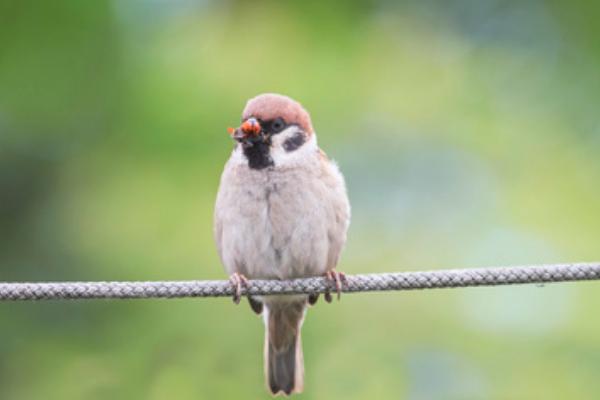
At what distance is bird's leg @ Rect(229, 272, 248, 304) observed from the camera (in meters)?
3.54

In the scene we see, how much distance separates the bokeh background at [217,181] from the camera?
4.10 m

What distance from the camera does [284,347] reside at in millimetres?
4223

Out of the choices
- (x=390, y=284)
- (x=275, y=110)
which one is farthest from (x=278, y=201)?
(x=390, y=284)

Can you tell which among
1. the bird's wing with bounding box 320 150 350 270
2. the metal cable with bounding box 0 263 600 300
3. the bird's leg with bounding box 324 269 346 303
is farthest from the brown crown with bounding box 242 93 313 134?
the metal cable with bounding box 0 263 600 300

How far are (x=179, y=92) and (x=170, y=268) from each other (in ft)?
2.43

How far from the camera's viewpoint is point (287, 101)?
3900 mm

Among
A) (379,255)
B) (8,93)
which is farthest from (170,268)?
(8,93)

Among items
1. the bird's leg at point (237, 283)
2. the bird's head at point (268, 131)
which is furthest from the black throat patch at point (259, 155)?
the bird's leg at point (237, 283)

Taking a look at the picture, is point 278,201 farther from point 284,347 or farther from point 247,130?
point 284,347

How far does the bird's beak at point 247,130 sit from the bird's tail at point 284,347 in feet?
2.17

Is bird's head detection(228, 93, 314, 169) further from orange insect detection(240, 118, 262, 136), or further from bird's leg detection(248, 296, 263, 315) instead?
bird's leg detection(248, 296, 263, 315)

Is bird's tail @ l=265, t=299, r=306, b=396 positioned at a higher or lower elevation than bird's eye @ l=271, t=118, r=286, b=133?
lower

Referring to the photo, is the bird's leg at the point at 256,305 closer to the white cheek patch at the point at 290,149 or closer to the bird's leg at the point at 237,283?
the bird's leg at the point at 237,283

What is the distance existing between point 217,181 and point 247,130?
64cm
